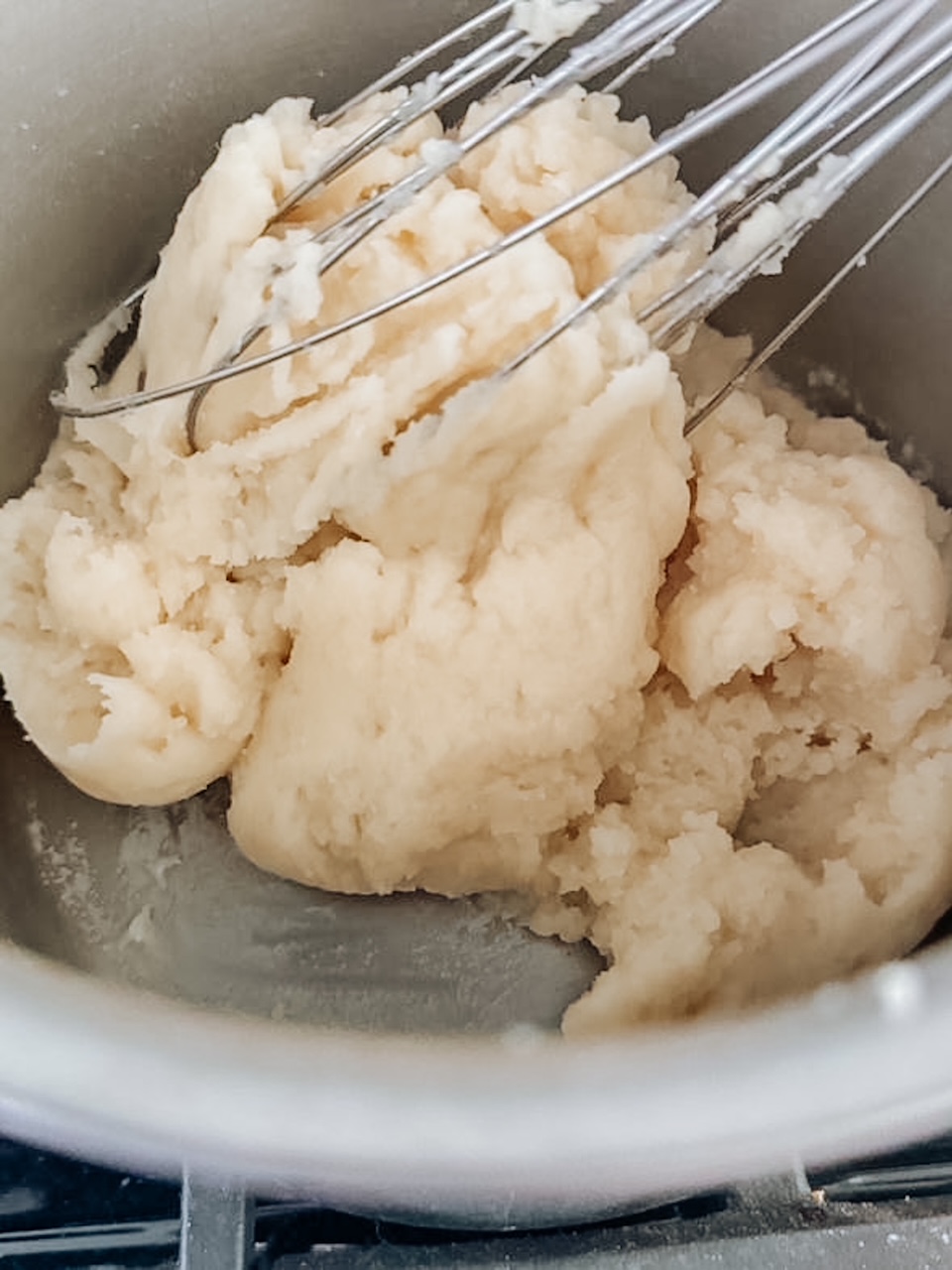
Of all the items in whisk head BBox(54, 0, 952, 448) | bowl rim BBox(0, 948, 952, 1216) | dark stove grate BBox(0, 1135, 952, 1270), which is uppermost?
whisk head BBox(54, 0, 952, 448)

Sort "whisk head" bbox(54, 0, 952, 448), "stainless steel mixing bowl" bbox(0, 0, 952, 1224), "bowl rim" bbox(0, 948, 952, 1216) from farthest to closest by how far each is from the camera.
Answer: "stainless steel mixing bowl" bbox(0, 0, 952, 1224) → "whisk head" bbox(54, 0, 952, 448) → "bowl rim" bbox(0, 948, 952, 1216)

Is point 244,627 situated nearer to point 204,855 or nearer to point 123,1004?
point 204,855

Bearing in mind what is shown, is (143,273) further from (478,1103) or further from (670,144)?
(478,1103)

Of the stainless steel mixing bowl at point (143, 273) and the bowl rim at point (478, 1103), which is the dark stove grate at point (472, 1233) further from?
the bowl rim at point (478, 1103)

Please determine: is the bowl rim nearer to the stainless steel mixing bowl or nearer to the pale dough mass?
the stainless steel mixing bowl

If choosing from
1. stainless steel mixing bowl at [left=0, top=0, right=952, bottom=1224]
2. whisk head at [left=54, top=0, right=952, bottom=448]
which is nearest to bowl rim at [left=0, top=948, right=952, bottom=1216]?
stainless steel mixing bowl at [left=0, top=0, right=952, bottom=1224]

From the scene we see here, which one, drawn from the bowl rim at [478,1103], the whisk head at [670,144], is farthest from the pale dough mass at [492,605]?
the bowl rim at [478,1103]

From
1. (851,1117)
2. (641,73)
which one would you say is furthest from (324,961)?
A: (641,73)
